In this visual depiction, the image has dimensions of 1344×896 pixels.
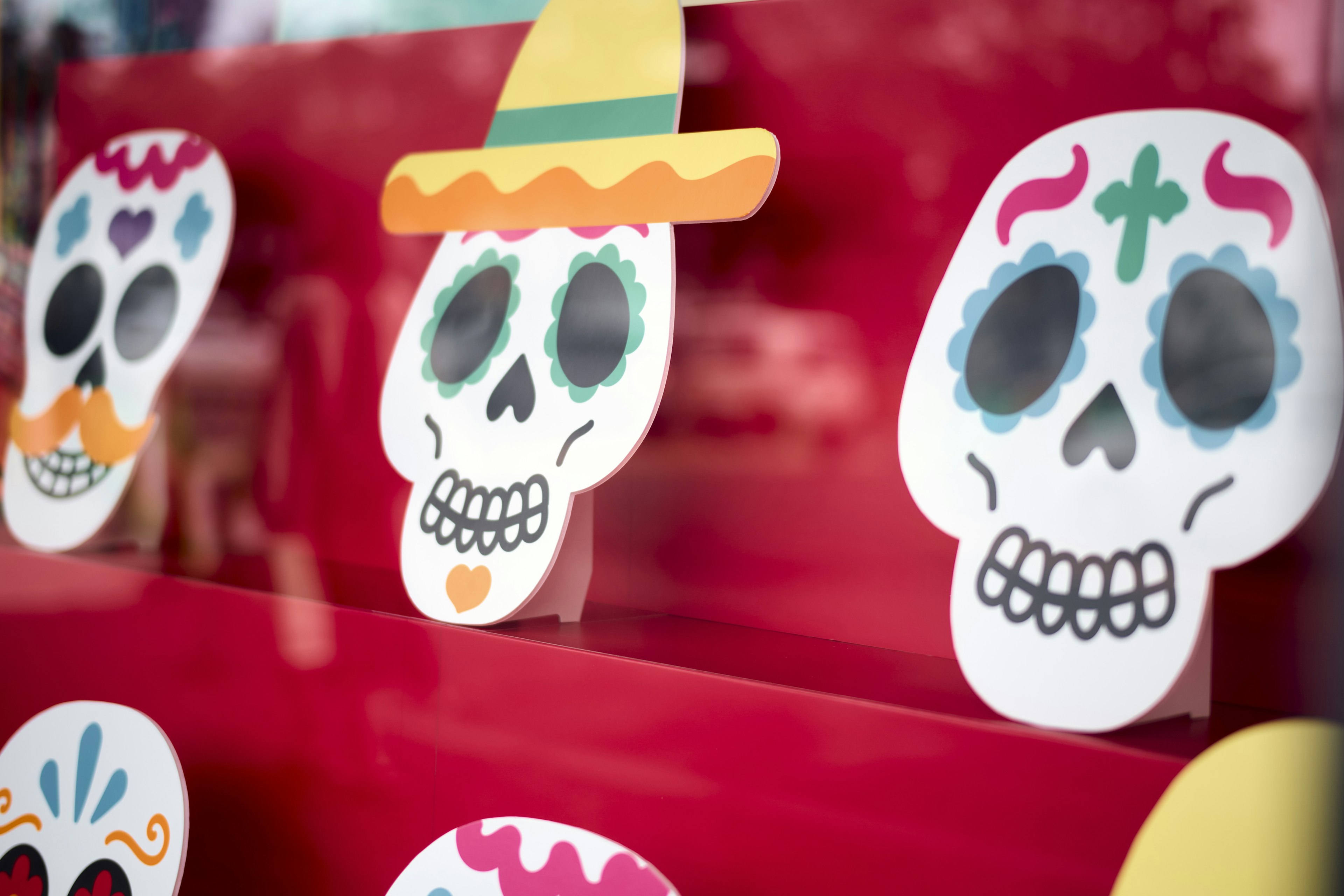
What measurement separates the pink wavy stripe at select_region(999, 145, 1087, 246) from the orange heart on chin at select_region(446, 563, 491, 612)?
23.7 inches

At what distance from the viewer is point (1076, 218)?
A: 1000 millimetres

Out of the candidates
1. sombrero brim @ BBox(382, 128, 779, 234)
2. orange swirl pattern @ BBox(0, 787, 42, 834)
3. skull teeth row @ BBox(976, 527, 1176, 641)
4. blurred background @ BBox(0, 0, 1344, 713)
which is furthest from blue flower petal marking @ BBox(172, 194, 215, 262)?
skull teeth row @ BBox(976, 527, 1176, 641)

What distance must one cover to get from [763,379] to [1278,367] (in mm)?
526

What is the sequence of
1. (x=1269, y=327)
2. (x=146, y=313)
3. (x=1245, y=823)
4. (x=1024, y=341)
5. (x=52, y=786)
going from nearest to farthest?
(x=1245, y=823)
(x=1269, y=327)
(x=1024, y=341)
(x=52, y=786)
(x=146, y=313)

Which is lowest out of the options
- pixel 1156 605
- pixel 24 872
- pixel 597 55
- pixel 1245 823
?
pixel 24 872

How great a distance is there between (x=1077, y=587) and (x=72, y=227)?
1.45 metres

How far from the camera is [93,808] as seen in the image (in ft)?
4.09

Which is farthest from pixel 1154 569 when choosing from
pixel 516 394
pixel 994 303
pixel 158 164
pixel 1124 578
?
pixel 158 164

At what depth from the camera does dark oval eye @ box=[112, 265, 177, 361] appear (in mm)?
1597

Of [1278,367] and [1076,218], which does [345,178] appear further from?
[1278,367]

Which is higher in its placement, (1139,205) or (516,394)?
(1139,205)

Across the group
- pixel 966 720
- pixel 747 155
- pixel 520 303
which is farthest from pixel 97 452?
pixel 966 720

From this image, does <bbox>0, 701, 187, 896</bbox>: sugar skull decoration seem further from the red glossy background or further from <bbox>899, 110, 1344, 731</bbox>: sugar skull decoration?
<bbox>899, 110, 1344, 731</bbox>: sugar skull decoration

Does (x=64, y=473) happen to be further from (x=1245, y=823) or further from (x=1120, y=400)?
(x=1245, y=823)
